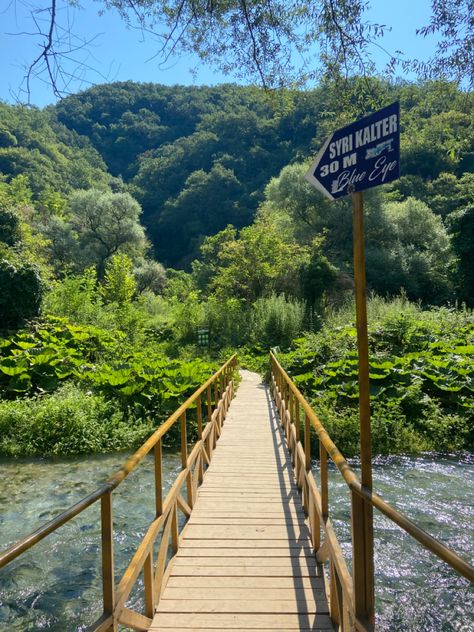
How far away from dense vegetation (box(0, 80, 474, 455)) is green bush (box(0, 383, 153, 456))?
0.11ft

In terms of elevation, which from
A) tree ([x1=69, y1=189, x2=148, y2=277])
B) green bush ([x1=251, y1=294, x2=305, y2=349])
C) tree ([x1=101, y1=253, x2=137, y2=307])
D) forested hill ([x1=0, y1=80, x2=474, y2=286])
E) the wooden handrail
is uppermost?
forested hill ([x1=0, y1=80, x2=474, y2=286])

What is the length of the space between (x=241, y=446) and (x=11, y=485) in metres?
3.60

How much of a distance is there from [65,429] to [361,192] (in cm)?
828

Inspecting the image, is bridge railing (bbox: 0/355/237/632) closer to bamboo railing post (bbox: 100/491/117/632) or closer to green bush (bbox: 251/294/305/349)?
bamboo railing post (bbox: 100/491/117/632)

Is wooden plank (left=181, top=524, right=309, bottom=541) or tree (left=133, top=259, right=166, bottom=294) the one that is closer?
wooden plank (left=181, top=524, right=309, bottom=541)

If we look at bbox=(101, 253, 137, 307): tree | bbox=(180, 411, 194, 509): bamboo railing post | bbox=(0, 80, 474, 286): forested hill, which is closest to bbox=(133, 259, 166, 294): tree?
bbox=(0, 80, 474, 286): forested hill

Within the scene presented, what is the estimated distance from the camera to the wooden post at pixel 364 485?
81.1 inches

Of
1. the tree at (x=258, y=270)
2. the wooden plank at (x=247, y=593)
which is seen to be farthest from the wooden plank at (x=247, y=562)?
the tree at (x=258, y=270)

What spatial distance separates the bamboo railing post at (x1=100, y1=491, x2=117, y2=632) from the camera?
2.08m

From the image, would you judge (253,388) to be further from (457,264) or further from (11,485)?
(457,264)

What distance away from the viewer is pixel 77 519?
577cm

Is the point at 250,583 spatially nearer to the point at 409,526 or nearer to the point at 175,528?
the point at 175,528

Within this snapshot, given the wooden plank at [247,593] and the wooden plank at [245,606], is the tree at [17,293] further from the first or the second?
the wooden plank at [245,606]

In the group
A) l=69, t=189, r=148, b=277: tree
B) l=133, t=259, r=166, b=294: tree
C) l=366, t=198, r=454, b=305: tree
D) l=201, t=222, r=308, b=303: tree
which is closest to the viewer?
l=201, t=222, r=308, b=303: tree
